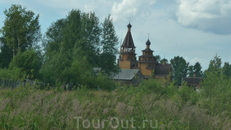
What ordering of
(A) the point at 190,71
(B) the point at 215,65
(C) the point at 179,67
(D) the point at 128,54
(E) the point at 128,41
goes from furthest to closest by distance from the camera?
(A) the point at 190,71, (C) the point at 179,67, (D) the point at 128,54, (E) the point at 128,41, (B) the point at 215,65

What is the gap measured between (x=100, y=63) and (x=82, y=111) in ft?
95.9

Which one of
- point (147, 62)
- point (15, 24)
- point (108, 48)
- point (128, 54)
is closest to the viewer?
point (15, 24)

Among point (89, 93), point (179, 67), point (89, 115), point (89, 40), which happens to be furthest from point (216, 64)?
point (179, 67)

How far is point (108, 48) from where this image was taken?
38.3m

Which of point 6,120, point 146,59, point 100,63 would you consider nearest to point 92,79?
point 100,63

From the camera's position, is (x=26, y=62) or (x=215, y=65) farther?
(x=26, y=62)

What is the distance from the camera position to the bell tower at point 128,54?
88581mm

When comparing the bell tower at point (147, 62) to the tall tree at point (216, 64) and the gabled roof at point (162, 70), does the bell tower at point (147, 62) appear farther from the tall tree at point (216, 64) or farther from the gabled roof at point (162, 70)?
the tall tree at point (216, 64)

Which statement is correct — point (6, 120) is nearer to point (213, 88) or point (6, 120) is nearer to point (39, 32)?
point (213, 88)

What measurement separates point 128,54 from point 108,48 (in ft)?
168

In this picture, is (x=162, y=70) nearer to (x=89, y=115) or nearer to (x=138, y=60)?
(x=138, y=60)

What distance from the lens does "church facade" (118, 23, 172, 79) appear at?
8862cm

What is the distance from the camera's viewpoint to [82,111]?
786 cm

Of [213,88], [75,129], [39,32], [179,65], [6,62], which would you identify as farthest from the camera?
[179,65]
